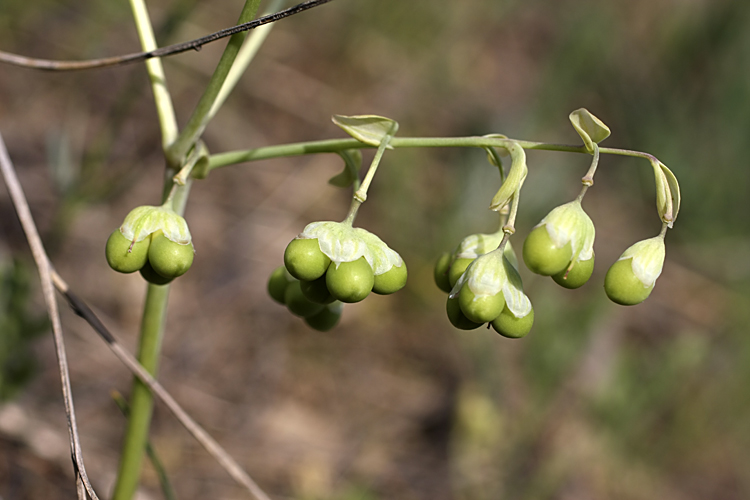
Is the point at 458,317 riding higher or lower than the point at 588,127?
lower

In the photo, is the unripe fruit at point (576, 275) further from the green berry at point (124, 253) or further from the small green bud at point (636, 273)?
the green berry at point (124, 253)

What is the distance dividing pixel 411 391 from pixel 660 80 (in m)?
3.48

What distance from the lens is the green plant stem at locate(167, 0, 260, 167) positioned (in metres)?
1.04

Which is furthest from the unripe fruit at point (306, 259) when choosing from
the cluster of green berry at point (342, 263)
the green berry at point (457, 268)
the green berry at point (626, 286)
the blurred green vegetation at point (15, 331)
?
the blurred green vegetation at point (15, 331)

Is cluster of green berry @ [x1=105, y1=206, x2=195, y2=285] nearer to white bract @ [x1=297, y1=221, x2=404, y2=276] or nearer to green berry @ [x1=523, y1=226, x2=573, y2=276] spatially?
white bract @ [x1=297, y1=221, x2=404, y2=276]

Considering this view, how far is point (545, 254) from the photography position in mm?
1014

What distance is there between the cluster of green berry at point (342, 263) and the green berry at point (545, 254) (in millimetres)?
219

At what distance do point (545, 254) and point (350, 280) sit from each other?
32 cm

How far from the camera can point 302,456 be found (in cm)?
301

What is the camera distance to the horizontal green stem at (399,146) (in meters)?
1.03

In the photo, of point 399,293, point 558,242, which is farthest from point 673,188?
point 399,293

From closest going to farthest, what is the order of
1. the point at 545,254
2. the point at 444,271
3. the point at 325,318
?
the point at 545,254 < the point at 444,271 < the point at 325,318

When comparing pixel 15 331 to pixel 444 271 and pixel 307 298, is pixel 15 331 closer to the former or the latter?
pixel 307 298

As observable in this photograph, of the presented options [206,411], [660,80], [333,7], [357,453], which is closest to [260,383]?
[206,411]
